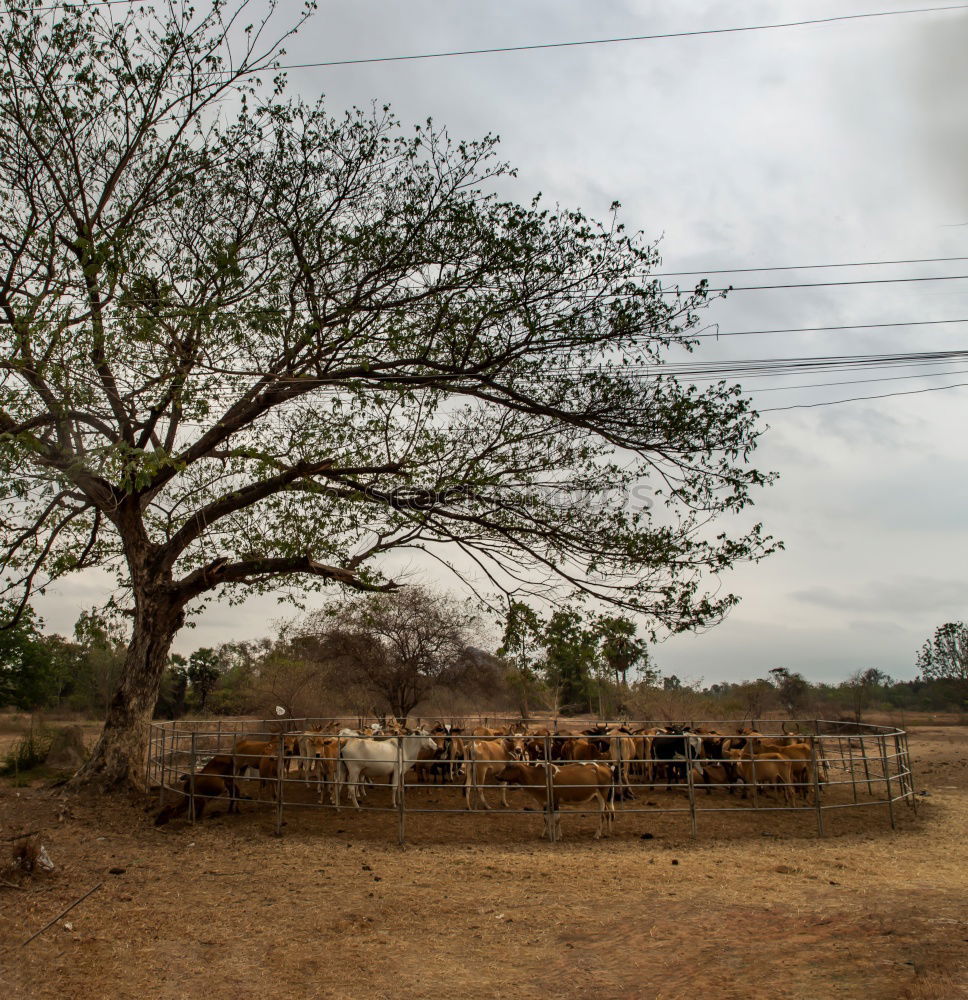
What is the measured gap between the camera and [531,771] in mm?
11703

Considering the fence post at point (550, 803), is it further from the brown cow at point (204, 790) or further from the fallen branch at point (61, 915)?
the fallen branch at point (61, 915)

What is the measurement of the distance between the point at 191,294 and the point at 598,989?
990 centimetres

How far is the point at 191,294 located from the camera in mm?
11594

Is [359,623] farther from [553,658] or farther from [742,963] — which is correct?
[742,963]

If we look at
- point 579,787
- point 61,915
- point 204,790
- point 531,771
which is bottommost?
point 61,915

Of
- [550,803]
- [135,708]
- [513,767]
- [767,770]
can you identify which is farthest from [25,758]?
[767,770]

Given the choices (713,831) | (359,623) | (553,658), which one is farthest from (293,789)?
(359,623)

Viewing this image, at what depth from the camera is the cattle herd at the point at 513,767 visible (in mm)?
10648

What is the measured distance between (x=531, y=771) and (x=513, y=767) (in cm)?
32

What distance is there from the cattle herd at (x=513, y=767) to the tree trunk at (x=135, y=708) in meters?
0.84

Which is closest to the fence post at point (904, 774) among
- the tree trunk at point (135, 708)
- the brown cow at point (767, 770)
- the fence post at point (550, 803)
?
the brown cow at point (767, 770)

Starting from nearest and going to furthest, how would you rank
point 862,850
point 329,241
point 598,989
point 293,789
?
point 598,989 < point 862,850 < point 329,241 < point 293,789

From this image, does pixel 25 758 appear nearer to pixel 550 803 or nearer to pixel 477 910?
pixel 550 803

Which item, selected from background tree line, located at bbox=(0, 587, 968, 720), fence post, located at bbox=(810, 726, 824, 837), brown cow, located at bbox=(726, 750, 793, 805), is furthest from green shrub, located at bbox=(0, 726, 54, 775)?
fence post, located at bbox=(810, 726, 824, 837)
